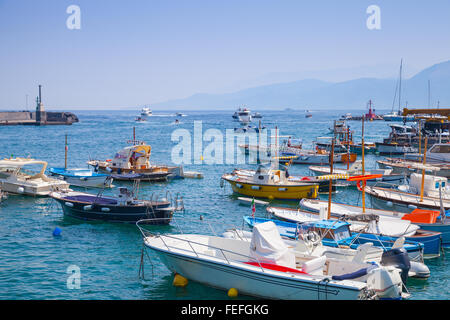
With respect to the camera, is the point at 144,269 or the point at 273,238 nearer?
the point at 273,238

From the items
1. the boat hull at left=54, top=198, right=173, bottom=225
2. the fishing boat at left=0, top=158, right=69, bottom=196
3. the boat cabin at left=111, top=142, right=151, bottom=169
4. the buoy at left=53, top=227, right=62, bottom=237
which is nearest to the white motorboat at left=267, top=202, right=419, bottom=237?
the boat hull at left=54, top=198, right=173, bottom=225

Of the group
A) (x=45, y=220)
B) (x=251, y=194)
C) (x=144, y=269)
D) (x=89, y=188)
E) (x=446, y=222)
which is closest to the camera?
(x=144, y=269)

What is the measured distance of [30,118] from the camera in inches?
5723

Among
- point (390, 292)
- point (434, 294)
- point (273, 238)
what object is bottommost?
point (434, 294)

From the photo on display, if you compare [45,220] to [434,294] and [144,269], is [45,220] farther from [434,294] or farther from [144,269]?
[434,294]

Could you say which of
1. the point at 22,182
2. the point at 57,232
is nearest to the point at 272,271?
the point at 57,232

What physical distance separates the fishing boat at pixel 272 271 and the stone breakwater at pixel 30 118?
126 metres

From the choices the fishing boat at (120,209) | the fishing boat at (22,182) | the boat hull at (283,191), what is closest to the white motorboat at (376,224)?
the fishing boat at (120,209)

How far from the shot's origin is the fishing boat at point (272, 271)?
49.7 ft
